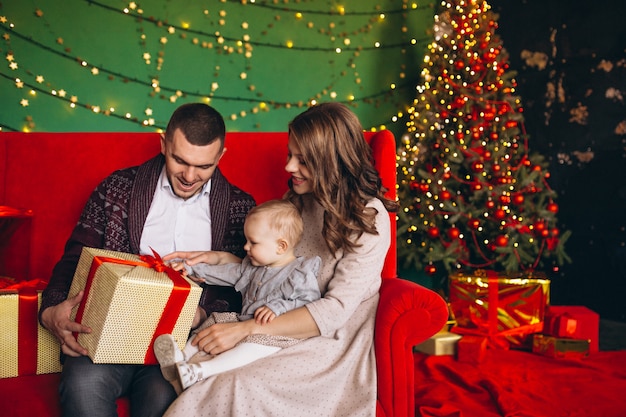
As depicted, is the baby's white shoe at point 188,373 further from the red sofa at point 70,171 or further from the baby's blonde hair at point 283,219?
the red sofa at point 70,171

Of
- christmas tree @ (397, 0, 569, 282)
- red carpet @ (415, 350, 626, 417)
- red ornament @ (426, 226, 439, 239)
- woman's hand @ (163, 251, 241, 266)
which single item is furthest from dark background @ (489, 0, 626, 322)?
woman's hand @ (163, 251, 241, 266)

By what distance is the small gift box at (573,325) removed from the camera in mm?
3701

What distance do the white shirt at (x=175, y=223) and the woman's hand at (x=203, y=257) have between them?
13 cm

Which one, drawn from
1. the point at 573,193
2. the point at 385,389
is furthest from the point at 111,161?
the point at 573,193

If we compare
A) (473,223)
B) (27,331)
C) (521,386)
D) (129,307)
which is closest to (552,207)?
(473,223)

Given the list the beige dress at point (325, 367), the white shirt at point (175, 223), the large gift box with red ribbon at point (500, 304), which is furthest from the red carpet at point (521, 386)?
the white shirt at point (175, 223)

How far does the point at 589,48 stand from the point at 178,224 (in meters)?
3.41

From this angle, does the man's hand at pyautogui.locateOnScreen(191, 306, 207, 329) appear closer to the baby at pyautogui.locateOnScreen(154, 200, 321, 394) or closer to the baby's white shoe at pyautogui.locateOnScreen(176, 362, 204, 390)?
the baby at pyautogui.locateOnScreen(154, 200, 321, 394)

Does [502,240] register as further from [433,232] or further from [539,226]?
[433,232]

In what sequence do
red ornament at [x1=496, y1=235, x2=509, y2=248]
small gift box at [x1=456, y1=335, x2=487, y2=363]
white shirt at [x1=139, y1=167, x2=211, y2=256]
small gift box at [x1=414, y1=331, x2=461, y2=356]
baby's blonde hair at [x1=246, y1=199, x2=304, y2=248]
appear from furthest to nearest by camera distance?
red ornament at [x1=496, y1=235, x2=509, y2=248], small gift box at [x1=414, y1=331, x2=461, y2=356], small gift box at [x1=456, y1=335, x2=487, y2=363], white shirt at [x1=139, y1=167, x2=211, y2=256], baby's blonde hair at [x1=246, y1=199, x2=304, y2=248]

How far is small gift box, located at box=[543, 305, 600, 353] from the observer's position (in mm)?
3701

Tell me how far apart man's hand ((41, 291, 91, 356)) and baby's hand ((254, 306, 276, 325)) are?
0.53 m

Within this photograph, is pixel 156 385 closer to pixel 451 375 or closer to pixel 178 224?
pixel 178 224

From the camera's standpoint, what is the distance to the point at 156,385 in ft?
6.09
